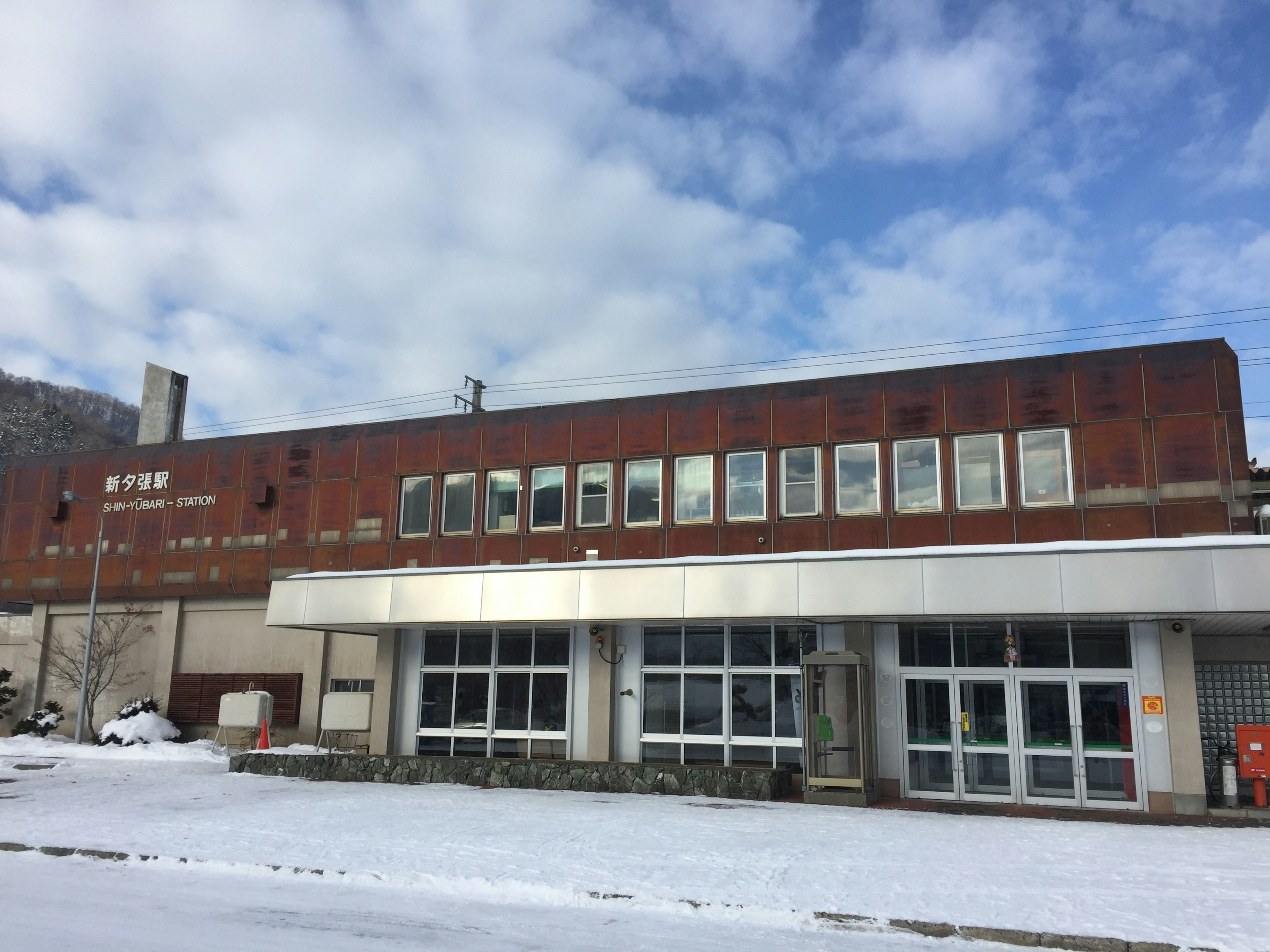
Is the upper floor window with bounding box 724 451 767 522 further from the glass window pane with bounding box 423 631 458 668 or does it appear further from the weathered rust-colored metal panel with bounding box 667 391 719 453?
the glass window pane with bounding box 423 631 458 668

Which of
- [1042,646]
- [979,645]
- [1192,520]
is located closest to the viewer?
[1042,646]

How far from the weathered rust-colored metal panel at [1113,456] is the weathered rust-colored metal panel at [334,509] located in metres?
18.2

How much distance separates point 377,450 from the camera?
2759cm

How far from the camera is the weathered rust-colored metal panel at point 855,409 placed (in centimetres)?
2205

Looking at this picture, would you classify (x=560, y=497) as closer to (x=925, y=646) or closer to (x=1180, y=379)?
(x=925, y=646)

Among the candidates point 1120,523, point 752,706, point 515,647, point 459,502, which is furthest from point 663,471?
point 1120,523

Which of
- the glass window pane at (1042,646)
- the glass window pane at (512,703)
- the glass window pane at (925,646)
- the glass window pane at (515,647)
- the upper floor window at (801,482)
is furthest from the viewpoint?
the upper floor window at (801,482)

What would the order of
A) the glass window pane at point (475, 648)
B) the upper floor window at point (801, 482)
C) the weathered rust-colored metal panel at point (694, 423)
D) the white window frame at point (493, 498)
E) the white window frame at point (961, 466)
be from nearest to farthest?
the white window frame at point (961, 466)
the upper floor window at point (801, 482)
the glass window pane at point (475, 648)
the weathered rust-colored metal panel at point (694, 423)
the white window frame at point (493, 498)

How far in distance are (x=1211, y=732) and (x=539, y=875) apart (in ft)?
46.2

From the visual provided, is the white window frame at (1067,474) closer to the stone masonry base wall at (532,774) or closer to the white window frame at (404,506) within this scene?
the stone masonry base wall at (532,774)

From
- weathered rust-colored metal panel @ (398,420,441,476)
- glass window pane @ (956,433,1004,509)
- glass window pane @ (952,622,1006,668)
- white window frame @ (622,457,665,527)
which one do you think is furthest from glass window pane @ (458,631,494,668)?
glass window pane @ (956,433,1004,509)

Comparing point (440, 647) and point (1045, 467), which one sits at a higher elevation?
point (1045, 467)

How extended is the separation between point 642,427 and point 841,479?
4.98 meters

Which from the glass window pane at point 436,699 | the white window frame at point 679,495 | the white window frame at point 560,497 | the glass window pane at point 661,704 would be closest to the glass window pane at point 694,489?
the white window frame at point 679,495
